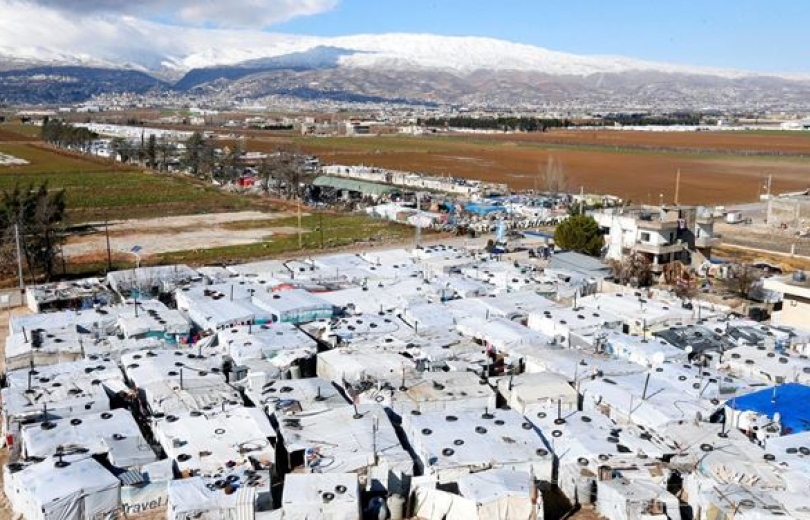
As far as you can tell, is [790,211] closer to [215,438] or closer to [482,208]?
[482,208]

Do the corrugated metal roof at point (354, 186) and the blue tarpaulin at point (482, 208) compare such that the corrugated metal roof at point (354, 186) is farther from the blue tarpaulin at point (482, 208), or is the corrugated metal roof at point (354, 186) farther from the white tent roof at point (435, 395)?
the white tent roof at point (435, 395)

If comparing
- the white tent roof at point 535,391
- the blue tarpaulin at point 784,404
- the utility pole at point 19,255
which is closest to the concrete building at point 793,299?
the blue tarpaulin at point 784,404

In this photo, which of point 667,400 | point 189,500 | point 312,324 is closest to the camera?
point 189,500

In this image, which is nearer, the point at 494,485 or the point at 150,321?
the point at 494,485

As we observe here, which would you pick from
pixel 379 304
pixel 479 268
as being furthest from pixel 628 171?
pixel 379 304

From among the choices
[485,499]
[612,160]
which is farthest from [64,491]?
[612,160]

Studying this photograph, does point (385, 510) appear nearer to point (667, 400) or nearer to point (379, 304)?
point (667, 400)

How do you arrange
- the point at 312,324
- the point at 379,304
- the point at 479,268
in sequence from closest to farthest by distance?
the point at 312,324 → the point at 379,304 → the point at 479,268
